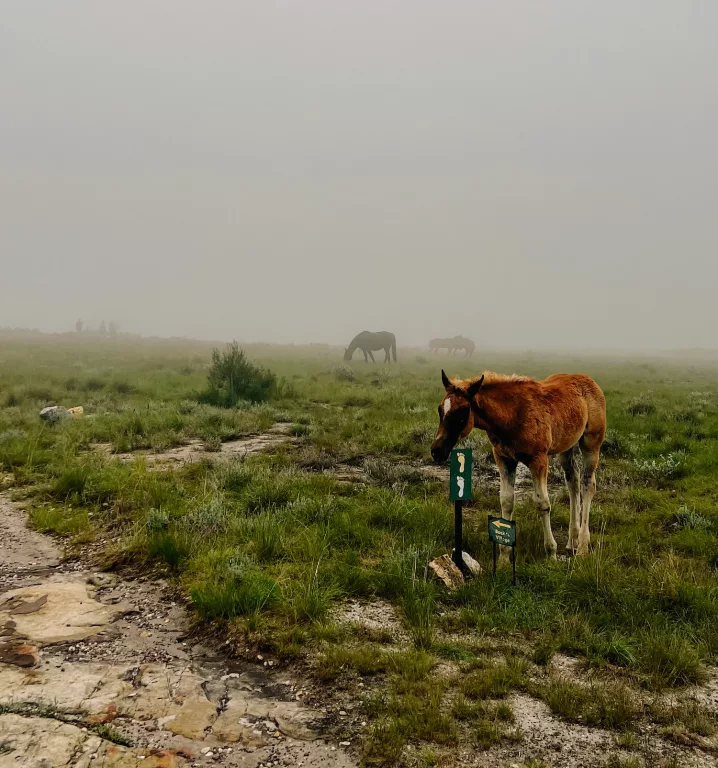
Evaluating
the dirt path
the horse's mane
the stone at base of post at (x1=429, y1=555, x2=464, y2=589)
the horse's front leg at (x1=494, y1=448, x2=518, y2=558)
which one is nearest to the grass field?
the stone at base of post at (x1=429, y1=555, x2=464, y2=589)

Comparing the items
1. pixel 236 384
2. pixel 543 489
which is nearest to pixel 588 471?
pixel 543 489

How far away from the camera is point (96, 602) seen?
4.46m

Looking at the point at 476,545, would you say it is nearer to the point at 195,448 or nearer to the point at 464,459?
the point at 464,459

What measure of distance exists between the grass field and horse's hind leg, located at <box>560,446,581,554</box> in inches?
12.7

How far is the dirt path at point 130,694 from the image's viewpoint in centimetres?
267

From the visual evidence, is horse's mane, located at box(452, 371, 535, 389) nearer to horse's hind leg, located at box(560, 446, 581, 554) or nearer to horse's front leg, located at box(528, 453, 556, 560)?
horse's front leg, located at box(528, 453, 556, 560)

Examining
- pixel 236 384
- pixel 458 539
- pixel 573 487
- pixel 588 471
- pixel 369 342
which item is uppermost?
pixel 369 342

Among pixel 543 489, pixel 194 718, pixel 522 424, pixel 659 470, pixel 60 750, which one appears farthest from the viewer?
pixel 659 470

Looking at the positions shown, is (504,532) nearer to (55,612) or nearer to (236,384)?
(55,612)

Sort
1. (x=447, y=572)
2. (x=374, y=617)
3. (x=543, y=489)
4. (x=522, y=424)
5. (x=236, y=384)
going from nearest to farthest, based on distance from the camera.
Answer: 1. (x=374, y=617)
2. (x=447, y=572)
3. (x=522, y=424)
4. (x=543, y=489)
5. (x=236, y=384)

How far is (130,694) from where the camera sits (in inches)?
124

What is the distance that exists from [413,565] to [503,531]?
1004 mm

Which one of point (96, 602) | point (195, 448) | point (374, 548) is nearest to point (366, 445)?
point (195, 448)

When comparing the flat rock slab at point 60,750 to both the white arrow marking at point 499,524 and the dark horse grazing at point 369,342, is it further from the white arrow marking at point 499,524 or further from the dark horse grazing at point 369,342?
the dark horse grazing at point 369,342
